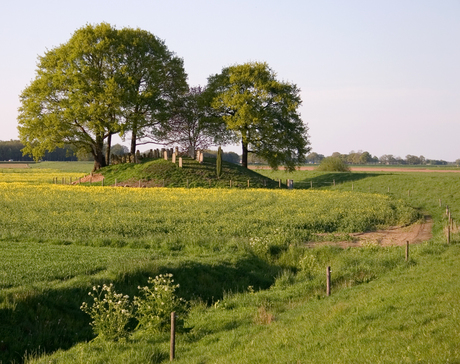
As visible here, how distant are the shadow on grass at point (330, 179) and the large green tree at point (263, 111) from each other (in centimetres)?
426

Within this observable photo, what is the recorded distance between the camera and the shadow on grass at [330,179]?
71.1 m

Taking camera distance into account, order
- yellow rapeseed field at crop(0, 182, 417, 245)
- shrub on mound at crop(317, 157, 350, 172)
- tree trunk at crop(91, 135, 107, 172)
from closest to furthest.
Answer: yellow rapeseed field at crop(0, 182, 417, 245) < tree trunk at crop(91, 135, 107, 172) < shrub on mound at crop(317, 157, 350, 172)

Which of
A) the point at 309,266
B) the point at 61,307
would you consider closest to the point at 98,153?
the point at 309,266

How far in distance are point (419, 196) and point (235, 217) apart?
31673 millimetres

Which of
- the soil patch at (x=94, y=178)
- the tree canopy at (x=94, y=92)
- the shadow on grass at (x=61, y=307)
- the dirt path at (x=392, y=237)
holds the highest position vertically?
the tree canopy at (x=94, y=92)

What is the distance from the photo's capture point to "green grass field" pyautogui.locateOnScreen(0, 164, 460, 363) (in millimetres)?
10945

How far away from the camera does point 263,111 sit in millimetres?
66500

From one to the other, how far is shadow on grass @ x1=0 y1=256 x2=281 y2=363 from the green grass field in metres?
0.04

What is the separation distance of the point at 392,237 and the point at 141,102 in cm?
4251

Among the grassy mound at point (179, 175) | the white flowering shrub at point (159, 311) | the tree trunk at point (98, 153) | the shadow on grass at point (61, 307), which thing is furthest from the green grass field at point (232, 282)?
the tree trunk at point (98, 153)

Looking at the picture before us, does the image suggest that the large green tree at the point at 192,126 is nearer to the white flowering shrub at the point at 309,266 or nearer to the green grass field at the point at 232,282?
the green grass field at the point at 232,282

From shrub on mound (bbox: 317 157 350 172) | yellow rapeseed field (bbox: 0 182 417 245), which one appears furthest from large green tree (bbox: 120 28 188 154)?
shrub on mound (bbox: 317 157 350 172)

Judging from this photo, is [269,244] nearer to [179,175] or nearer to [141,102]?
[179,175]

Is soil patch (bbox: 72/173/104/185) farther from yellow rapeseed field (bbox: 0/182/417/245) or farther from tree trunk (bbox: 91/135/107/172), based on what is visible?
yellow rapeseed field (bbox: 0/182/417/245)
